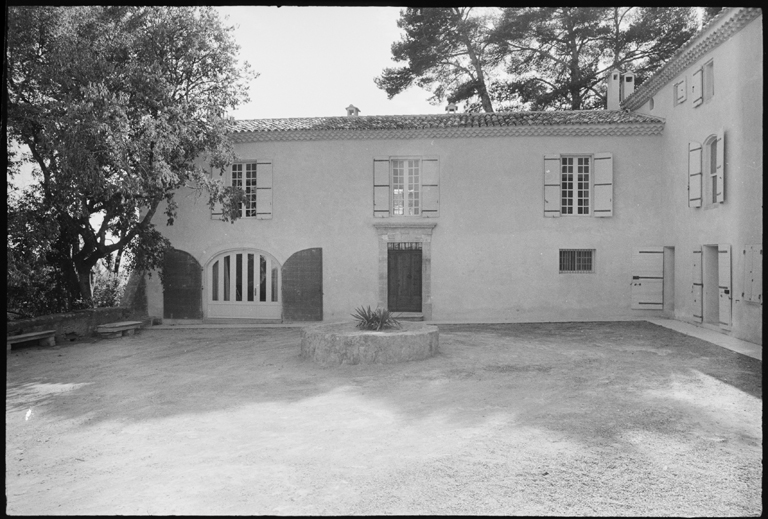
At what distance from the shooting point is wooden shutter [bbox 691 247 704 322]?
13.2 meters

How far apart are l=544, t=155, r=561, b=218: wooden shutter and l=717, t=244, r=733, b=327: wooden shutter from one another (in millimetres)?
4249

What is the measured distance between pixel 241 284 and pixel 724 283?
431 inches

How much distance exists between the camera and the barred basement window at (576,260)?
51.4 ft

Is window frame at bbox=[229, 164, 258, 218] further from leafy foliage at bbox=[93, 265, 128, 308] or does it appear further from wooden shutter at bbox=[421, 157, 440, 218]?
wooden shutter at bbox=[421, 157, 440, 218]

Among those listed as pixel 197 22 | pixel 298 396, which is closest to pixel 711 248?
pixel 298 396

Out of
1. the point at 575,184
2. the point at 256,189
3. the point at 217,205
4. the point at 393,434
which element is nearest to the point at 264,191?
the point at 256,189

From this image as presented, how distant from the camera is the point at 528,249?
1561 cm

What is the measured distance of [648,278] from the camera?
15.2 m

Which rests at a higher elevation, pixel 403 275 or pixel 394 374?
pixel 403 275

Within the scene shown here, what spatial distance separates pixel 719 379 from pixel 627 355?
79.2 inches

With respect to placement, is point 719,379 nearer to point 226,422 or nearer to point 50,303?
point 226,422

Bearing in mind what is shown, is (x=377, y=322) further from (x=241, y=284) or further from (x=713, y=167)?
(x=713, y=167)

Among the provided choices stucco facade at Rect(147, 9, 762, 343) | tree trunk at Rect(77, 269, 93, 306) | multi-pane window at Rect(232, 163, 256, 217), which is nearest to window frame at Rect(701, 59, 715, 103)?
stucco facade at Rect(147, 9, 762, 343)

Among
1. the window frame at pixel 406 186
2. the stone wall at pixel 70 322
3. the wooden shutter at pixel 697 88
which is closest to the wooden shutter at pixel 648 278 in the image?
the wooden shutter at pixel 697 88
